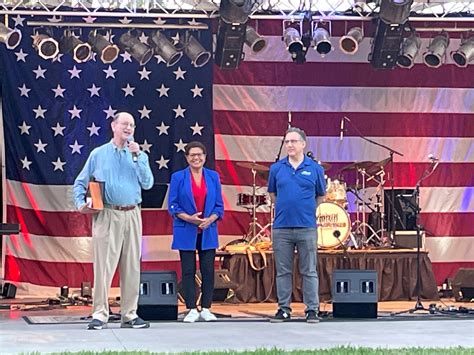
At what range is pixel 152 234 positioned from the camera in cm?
1288

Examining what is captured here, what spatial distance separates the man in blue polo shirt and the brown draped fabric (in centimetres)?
251

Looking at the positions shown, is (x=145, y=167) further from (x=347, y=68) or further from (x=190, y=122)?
(x=347, y=68)

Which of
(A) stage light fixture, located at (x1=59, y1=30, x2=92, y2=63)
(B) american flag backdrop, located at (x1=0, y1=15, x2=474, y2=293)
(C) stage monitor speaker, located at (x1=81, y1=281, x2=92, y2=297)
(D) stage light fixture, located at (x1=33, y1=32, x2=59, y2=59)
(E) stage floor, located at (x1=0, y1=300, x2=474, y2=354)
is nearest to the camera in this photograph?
(E) stage floor, located at (x1=0, y1=300, x2=474, y2=354)

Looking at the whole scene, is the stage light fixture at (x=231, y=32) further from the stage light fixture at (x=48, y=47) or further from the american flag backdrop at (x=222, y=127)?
the stage light fixture at (x=48, y=47)

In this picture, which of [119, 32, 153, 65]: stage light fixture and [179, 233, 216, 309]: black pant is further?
[119, 32, 153, 65]: stage light fixture

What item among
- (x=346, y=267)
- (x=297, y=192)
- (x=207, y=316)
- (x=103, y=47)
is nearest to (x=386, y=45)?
(x=346, y=267)

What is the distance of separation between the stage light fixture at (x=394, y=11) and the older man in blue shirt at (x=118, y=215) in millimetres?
3947

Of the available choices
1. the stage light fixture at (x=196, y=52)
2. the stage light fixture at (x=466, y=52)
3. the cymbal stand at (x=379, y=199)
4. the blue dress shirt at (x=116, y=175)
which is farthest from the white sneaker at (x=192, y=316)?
the stage light fixture at (x=466, y=52)

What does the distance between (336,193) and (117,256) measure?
A: 458 centimetres

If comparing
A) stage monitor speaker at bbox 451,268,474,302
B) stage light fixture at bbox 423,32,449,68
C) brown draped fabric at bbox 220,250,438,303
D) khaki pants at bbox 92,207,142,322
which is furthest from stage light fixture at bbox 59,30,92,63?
stage monitor speaker at bbox 451,268,474,302

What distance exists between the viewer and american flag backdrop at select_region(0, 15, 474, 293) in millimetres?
12609

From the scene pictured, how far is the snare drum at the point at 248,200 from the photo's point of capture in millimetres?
12484

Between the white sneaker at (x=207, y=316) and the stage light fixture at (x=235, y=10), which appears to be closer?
the white sneaker at (x=207, y=316)

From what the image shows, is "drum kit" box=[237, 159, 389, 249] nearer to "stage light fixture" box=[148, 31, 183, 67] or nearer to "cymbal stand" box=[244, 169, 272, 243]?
"cymbal stand" box=[244, 169, 272, 243]
